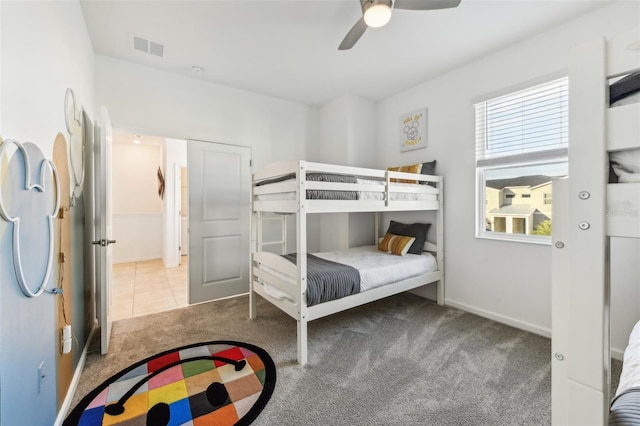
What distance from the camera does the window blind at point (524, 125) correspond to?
7.35 feet

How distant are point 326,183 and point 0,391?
1815mm

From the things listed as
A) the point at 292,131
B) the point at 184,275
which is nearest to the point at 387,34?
the point at 292,131

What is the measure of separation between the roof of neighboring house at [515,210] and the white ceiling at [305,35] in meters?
1.48

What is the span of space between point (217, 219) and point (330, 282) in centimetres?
184

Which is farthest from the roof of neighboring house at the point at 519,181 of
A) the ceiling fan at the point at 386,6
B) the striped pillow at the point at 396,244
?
the ceiling fan at the point at 386,6

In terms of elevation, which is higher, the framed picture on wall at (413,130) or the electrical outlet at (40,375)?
the framed picture on wall at (413,130)

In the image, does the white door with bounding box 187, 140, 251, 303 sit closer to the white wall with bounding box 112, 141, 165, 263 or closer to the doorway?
the doorway

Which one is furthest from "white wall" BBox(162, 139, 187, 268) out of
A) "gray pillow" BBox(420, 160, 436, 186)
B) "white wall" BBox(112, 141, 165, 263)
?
"gray pillow" BBox(420, 160, 436, 186)

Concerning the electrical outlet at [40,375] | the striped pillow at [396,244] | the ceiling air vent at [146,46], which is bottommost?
the electrical outlet at [40,375]

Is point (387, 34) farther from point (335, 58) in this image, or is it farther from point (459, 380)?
point (459, 380)

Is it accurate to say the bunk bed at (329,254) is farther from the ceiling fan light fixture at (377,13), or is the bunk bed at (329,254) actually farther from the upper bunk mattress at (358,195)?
the ceiling fan light fixture at (377,13)

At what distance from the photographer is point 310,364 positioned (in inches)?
75.0

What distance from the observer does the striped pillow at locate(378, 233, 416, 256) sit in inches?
116

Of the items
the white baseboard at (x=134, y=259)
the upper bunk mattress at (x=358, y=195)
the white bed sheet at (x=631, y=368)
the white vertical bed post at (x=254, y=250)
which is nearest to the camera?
the white bed sheet at (x=631, y=368)
